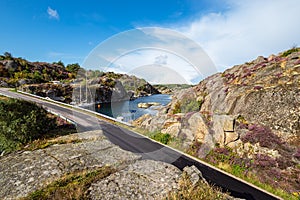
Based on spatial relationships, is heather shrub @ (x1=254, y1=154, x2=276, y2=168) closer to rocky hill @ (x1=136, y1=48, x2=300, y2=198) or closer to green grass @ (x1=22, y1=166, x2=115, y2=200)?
rocky hill @ (x1=136, y1=48, x2=300, y2=198)

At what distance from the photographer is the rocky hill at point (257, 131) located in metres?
8.71

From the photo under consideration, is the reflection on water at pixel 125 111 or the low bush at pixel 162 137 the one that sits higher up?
Result: the low bush at pixel 162 137

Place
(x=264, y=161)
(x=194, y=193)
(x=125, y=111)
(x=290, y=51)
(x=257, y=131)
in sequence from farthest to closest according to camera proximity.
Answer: (x=125, y=111) < (x=290, y=51) < (x=257, y=131) < (x=264, y=161) < (x=194, y=193)

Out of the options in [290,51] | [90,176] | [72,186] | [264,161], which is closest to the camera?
[72,186]

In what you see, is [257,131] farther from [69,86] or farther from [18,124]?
[69,86]

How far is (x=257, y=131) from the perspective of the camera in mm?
10891

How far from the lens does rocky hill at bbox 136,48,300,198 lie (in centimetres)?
871

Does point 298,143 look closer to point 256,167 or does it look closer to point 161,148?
point 256,167

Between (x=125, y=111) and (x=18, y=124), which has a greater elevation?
(x=18, y=124)

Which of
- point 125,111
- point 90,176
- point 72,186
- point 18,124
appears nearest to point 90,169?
point 90,176

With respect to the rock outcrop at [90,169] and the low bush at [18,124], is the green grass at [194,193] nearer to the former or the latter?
the rock outcrop at [90,169]

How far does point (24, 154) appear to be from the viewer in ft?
32.5

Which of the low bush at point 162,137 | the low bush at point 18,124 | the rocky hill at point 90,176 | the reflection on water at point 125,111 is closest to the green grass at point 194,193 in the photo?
the rocky hill at point 90,176

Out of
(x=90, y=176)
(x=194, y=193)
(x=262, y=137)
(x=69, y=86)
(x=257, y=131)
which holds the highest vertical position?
(x=69, y=86)
